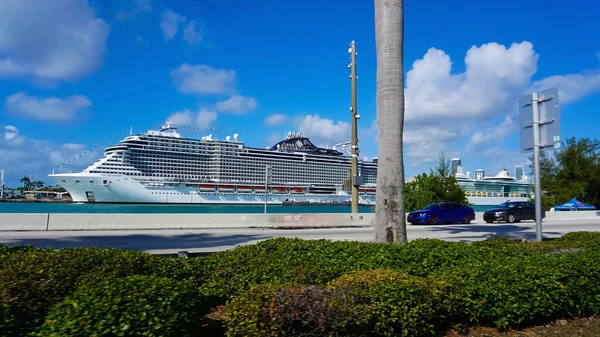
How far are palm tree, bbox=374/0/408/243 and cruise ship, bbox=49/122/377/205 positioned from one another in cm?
5606

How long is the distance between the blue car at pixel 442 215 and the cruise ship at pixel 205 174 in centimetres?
3986

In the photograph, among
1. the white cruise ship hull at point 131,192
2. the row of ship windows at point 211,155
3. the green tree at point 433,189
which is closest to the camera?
the green tree at point 433,189

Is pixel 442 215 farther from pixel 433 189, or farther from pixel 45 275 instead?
pixel 45 275

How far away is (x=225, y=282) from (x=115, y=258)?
1347mm

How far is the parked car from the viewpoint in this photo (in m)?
28.2

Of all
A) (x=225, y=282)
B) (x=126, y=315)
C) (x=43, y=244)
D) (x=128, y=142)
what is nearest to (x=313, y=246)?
(x=225, y=282)

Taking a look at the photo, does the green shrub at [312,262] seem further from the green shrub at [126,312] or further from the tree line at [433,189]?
the tree line at [433,189]

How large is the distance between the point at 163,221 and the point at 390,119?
15.1 metres

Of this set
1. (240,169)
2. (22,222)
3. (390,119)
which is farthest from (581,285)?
(240,169)

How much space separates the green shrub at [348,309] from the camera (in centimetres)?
368

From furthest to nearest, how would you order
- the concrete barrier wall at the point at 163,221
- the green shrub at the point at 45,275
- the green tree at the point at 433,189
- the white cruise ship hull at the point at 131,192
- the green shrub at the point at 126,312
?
the white cruise ship hull at the point at 131,192 < the green tree at the point at 433,189 < the concrete barrier wall at the point at 163,221 < the green shrub at the point at 45,275 < the green shrub at the point at 126,312

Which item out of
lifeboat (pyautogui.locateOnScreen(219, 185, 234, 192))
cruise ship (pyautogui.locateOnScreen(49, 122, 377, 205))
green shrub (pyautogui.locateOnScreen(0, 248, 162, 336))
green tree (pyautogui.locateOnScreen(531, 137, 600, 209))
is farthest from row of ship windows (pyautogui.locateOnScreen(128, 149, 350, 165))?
green shrub (pyautogui.locateOnScreen(0, 248, 162, 336))

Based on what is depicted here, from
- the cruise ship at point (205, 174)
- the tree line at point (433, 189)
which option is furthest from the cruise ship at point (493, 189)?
the tree line at point (433, 189)

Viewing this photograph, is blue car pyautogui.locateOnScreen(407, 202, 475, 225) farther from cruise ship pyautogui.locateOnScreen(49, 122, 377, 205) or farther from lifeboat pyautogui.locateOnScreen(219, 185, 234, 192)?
lifeboat pyautogui.locateOnScreen(219, 185, 234, 192)
